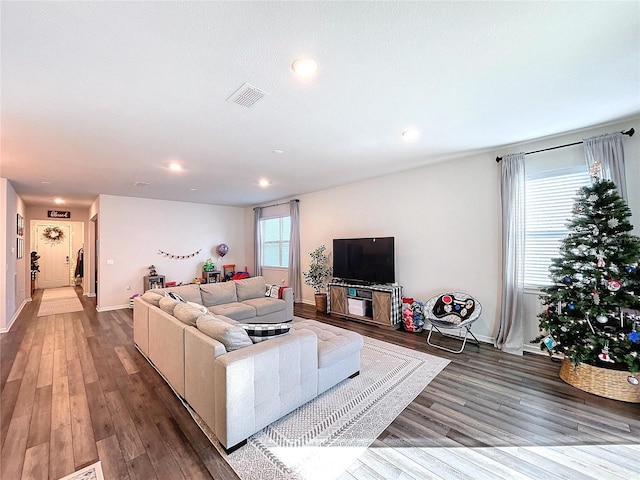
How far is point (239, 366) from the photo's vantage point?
1.85 m

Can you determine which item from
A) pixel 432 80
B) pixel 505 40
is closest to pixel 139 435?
pixel 432 80

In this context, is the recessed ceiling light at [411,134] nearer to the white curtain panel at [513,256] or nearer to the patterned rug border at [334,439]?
the white curtain panel at [513,256]

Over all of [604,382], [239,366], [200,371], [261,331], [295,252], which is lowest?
[604,382]

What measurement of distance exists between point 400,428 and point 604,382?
2.10 meters

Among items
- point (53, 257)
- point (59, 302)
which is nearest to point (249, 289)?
point (59, 302)

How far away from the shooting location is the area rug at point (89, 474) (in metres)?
1.63

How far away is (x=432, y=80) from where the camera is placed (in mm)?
2037

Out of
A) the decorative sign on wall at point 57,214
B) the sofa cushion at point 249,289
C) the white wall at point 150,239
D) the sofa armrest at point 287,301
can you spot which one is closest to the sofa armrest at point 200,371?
the sofa cushion at point 249,289

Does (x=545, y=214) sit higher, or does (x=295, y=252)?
(x=545, y=214)

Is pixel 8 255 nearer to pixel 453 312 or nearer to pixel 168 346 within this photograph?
pixel 168 346

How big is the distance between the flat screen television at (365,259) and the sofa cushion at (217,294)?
6.77ft

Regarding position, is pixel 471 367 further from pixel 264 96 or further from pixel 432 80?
pixel 264 96

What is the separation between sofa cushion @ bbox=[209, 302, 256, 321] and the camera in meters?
3.94

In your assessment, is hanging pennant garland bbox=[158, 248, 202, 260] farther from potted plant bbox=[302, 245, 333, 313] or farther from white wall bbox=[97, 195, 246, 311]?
potted plant bbox=[302, 245, 333, 313]
